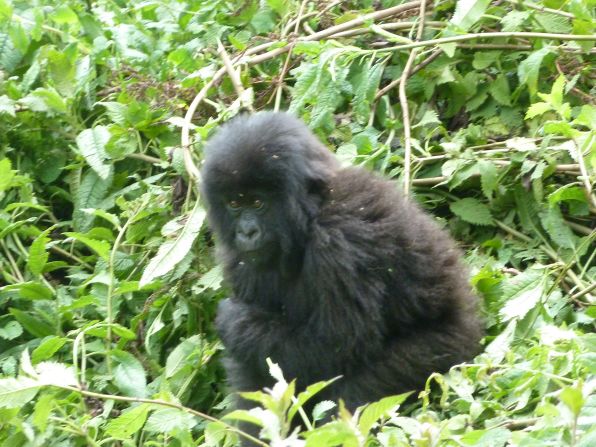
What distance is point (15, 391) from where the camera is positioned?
405 cm

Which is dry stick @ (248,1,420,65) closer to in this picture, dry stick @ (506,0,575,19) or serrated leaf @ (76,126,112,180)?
dry stick @ (506,0,575,19)

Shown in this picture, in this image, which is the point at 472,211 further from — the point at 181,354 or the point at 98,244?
the point at 98,244

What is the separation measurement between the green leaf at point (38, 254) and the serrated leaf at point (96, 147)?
0.49m

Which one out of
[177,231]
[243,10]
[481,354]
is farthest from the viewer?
[243,10]

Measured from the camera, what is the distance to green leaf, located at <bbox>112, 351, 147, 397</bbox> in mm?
5086

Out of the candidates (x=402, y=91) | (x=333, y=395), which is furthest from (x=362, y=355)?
(x=402, y=91)

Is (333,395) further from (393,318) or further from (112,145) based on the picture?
(112,145)

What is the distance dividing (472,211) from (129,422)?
84.8 inches

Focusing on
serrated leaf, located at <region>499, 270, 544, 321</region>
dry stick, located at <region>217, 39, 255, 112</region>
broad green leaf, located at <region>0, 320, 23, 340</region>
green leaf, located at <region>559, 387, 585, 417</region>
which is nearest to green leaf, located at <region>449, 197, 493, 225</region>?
serrated leaf, located at <region>499, 270, 544, 321</region>

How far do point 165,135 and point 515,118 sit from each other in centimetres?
183

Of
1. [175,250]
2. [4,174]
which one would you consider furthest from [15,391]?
[4,174]

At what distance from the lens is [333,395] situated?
188 inches

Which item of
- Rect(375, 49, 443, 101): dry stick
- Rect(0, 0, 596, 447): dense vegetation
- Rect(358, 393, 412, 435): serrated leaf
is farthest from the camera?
Rect(375, 49, 443, 101): dry stick

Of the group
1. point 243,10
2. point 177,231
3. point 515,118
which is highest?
point 243,10
